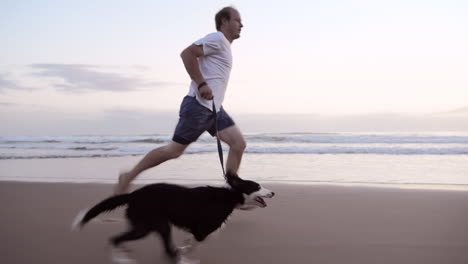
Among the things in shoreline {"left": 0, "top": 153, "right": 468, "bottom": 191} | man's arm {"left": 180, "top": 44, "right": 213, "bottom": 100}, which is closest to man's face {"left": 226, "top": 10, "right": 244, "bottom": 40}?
man's arm {"left": 180, "top": 44, "right": 213, "bottom": 100}

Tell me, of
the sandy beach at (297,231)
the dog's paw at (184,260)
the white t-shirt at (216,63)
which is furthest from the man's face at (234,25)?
the dog's paw at (184,260)

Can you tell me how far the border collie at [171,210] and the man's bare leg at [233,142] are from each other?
820 millimetres

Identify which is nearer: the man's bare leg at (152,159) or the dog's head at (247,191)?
the dog's head at (247,191)

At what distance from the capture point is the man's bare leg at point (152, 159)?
12.2ft

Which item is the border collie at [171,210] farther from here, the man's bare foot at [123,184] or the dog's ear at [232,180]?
the man's bare foot at [123,184]

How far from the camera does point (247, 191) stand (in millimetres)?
3240

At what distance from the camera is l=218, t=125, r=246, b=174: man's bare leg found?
157 inches

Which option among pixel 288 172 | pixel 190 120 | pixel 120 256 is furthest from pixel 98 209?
pixel 288 172

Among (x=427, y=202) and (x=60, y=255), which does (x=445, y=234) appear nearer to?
(x=427, y=202)

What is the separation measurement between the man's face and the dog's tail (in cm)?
180

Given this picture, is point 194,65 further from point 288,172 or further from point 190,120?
point 288,172

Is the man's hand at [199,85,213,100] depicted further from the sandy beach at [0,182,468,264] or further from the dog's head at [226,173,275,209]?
the sandy beach at [0,182,468,264]

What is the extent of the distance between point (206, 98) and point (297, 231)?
1.31 meters

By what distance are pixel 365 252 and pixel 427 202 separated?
2.04 metres
